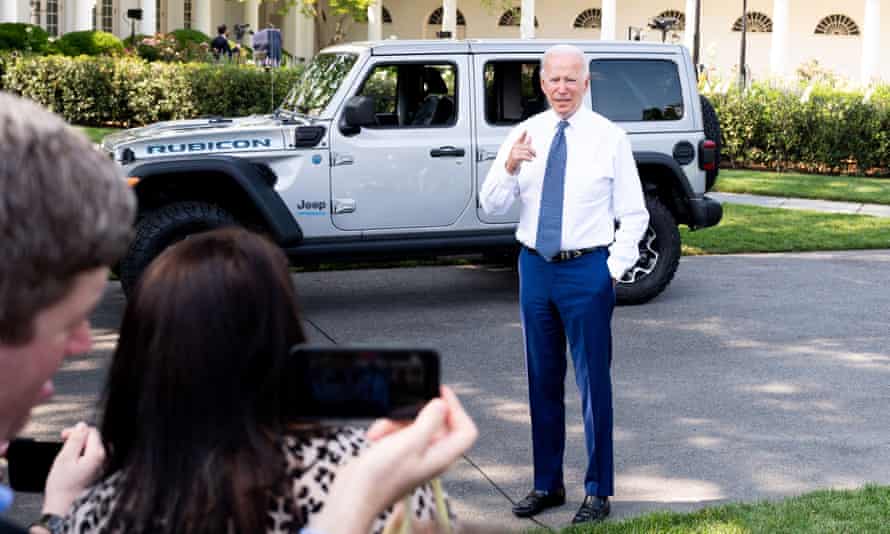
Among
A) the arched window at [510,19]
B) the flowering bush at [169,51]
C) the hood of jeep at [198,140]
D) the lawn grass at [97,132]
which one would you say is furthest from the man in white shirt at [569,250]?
the arched window at [510,19]

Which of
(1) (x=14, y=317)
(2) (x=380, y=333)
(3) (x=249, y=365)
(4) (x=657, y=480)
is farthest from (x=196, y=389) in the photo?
(2) (x=380, y=333)

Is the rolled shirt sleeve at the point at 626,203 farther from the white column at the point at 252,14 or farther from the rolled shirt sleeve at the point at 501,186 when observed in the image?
the white column at the point at 252,14

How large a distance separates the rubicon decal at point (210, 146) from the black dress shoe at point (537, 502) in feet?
14.6

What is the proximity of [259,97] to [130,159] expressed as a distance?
13831mm

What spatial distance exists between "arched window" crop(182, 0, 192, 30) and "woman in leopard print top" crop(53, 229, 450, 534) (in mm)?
45419

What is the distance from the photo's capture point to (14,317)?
1.33m

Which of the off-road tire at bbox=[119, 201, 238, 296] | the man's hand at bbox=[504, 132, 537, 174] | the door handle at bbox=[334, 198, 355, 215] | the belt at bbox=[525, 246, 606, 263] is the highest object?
the man's hand at bbox=[504, 132, 537, 174]

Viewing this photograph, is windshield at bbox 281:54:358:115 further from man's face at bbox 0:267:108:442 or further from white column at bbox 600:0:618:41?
white column at bbox 600:0:618:41

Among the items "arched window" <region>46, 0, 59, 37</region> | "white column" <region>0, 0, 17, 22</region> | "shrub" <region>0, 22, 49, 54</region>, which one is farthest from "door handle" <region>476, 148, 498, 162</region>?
"arched window" <region>46, 0, 59, 37</region>

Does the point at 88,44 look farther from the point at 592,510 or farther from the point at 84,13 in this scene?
the point at 592,510

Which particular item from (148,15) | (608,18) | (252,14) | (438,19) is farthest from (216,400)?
(438,19)

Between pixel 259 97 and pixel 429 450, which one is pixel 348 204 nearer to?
pixel 429 450

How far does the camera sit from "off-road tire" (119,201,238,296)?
9.16 metres

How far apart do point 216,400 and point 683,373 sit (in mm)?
6759
